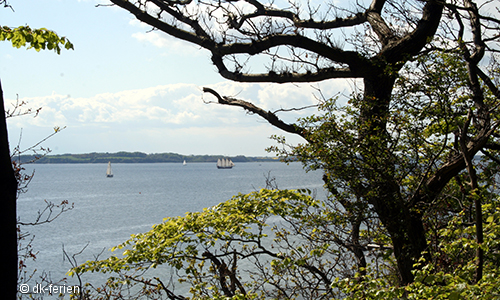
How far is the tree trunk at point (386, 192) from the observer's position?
559 cm

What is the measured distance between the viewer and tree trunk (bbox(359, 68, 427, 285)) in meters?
5.59

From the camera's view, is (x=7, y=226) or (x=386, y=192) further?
(x=386, y=192)

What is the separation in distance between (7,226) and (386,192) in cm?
486

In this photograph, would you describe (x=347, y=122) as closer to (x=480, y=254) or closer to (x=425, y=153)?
(x=425, y=153)

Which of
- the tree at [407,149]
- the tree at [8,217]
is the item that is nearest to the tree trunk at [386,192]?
the tree at [407,149]

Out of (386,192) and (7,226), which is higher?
(386,192)

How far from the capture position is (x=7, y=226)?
11.6ft

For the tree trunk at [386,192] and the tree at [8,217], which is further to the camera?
the tree trunk at [386,192]

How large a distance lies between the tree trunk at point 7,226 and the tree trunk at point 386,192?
435 cm

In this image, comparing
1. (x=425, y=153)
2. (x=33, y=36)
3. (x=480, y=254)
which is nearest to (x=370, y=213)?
(x=425, y=153)

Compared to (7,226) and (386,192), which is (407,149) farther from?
(7,226)

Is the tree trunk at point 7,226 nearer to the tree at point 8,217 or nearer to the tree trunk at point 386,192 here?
the tree at point 8,217

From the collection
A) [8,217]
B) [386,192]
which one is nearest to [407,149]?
[386,192]

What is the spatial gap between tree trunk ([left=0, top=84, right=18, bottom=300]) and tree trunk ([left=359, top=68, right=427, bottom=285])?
14.3 ft
